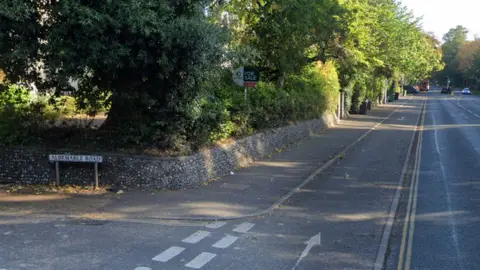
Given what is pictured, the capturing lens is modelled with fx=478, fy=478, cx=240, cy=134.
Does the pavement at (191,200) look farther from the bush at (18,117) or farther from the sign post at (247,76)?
the sign post at (247,76)

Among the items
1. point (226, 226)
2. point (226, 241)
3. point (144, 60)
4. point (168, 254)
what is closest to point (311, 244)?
point (226, 241)

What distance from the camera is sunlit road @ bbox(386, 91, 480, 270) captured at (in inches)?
268

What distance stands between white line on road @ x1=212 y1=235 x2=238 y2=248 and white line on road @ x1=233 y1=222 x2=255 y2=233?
0.36 meters

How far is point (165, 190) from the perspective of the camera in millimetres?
10461

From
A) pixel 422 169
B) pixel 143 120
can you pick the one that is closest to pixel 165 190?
pixel 143 120

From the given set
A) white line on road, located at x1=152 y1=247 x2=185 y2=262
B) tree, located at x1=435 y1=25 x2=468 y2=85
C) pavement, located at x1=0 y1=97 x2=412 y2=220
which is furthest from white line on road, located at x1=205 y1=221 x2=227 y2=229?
tree, located at x1=435 y1=25 x2=468 y2=85

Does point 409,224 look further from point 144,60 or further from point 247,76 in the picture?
point 247,76

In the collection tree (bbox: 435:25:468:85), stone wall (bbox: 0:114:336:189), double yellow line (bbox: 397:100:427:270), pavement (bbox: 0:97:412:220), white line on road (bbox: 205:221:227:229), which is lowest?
double yellow line (bbox: 397:100:427:270)

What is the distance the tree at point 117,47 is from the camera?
8.47m

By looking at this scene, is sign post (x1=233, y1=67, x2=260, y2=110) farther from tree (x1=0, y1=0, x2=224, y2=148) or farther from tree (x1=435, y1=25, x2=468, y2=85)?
tree (x1=435, y1=25, x2=468, y2=85)

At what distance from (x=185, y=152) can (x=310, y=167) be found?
4.54 m

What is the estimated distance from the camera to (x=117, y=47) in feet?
29.2

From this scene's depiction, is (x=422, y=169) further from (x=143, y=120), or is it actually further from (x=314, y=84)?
(x=314, y=84)

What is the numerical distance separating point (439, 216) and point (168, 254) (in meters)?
5.36
